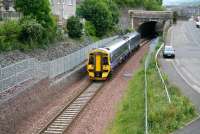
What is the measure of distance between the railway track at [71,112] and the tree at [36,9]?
826 centimetres

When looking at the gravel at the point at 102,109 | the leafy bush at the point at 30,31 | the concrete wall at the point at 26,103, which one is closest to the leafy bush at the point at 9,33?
the leafy bush at the point at 30,31

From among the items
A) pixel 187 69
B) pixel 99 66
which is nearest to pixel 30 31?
pixel 99 66

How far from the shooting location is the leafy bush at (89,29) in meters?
55.2

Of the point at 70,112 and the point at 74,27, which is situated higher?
the point at 74,27

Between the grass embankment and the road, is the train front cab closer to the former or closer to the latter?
the road

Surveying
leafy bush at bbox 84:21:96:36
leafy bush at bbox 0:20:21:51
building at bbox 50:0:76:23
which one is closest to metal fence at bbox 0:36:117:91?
leafy bush at bbox 0:20:21:51

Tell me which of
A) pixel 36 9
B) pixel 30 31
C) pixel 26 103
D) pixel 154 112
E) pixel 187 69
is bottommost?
pixel 26 103

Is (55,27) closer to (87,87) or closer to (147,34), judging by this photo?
(87,87)

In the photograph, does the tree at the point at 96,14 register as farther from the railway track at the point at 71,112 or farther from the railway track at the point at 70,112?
the railway track at the point at 70,112

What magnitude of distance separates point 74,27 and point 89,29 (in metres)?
8.87

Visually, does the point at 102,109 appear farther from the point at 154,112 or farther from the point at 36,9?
the point at 36,9

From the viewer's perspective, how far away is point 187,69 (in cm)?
4125

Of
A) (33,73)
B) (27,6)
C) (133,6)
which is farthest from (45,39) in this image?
(133,6)

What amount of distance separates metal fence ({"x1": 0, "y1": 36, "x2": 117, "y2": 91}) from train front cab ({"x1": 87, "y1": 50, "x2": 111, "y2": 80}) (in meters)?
1.98
